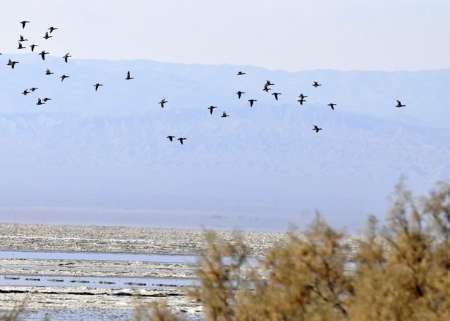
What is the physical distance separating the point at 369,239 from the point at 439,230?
166 cm

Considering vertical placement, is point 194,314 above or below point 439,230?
below

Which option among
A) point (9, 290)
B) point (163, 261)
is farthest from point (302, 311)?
point (163, 261)

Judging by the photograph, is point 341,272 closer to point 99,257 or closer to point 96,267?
point 96,267

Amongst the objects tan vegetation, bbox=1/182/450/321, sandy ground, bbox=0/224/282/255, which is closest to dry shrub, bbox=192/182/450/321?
tan vegetation, bbox=1/182/450/321

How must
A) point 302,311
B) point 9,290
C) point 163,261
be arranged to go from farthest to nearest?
point 163,261
point 9,290
point 302,311

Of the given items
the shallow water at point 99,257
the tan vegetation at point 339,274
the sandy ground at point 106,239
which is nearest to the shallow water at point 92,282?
the shallow water at point 99,257

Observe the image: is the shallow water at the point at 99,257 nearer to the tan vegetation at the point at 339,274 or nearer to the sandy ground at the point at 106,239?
the sandy ground at the point at 106,239

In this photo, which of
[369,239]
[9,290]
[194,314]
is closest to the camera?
[369,239]

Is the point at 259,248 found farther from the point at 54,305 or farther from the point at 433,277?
the point at 433,277

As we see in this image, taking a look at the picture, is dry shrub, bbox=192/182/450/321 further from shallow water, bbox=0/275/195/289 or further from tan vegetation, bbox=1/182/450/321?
shallow water, bbox=0/275/195/289

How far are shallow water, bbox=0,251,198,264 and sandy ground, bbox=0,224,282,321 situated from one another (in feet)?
6.82

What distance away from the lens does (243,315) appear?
89.5 ft

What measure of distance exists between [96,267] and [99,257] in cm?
959

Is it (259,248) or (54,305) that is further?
(259,248)
